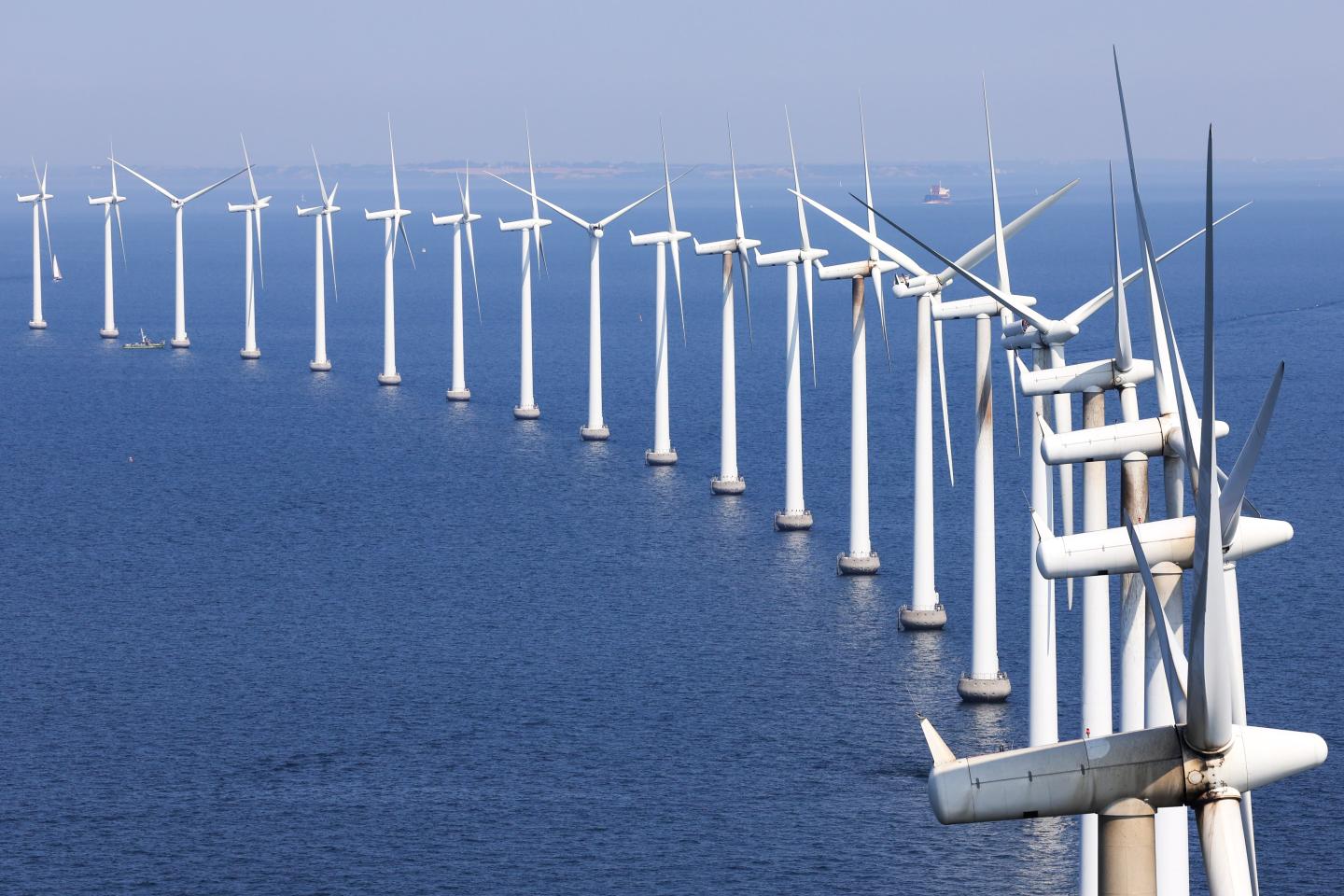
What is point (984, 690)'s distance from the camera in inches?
3172

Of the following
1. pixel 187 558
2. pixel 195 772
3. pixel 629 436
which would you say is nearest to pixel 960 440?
pixel 629 436

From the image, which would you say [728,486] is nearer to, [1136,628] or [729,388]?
[729,388]

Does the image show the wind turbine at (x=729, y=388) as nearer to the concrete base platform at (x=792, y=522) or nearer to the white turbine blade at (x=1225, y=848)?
the concrete base platform at (x=792, y=522)

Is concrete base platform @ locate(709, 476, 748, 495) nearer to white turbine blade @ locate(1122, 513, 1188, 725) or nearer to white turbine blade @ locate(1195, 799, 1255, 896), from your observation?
white turbine blade @ locate(1122, 513, 1188, 725)

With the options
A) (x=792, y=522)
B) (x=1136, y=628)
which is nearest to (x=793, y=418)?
(x=792, y=522)

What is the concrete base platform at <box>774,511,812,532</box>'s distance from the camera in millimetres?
117062

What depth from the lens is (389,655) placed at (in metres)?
89.8

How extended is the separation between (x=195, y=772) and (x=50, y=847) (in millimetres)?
8553

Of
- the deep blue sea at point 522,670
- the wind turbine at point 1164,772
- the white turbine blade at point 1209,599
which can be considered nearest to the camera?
the white turbine blade at point 1209,599

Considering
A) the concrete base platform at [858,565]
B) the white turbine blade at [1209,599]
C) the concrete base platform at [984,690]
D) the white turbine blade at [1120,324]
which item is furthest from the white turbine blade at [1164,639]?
the concrete base platform at [858,565]

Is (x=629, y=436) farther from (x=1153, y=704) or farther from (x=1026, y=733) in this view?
(x=1153, y=704)

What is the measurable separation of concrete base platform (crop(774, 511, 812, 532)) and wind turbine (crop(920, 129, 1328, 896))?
300 feet

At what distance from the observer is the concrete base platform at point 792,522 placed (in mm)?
117062

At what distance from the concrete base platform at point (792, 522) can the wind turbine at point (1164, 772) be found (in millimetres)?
91571
